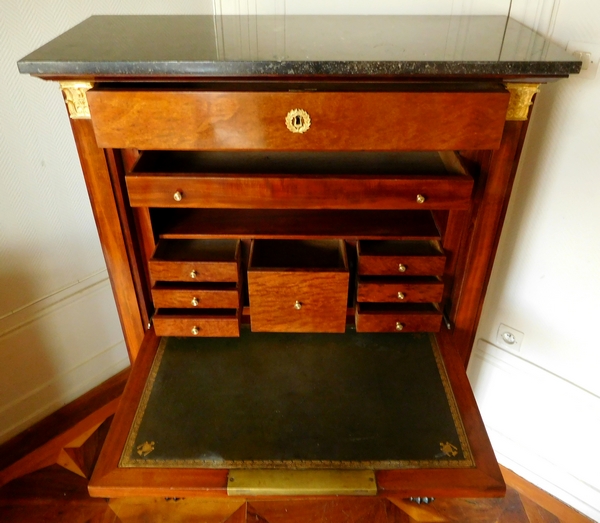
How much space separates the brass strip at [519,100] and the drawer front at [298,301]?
0.38 m

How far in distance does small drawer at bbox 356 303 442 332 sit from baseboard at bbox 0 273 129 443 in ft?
2.65

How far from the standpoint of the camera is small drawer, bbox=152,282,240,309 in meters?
1.00

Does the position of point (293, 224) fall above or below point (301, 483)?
above

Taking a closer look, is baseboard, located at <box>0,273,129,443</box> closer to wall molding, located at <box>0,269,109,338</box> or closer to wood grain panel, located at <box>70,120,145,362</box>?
wall molding, located at <box>0,269,109,338</box>

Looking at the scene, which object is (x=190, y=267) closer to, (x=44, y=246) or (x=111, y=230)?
(x=111, y=230)

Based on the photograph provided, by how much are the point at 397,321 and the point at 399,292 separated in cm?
6

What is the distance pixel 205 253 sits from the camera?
3.48 feet

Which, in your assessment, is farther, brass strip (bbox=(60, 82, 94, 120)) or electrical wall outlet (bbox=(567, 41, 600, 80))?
electrical wall outlet (bbox=(567, 41, 600, 80))

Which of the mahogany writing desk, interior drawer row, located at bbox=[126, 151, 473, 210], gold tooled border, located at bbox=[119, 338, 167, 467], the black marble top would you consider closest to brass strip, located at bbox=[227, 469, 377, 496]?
the mahogany writing desk

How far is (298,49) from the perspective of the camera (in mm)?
821

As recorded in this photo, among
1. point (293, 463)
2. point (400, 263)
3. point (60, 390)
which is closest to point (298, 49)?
point (400, 263)

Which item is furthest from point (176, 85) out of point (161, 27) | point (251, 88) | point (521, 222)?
point (521, 222)

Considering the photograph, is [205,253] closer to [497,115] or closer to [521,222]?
[497,115]

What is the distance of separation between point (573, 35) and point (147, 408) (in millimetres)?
996
